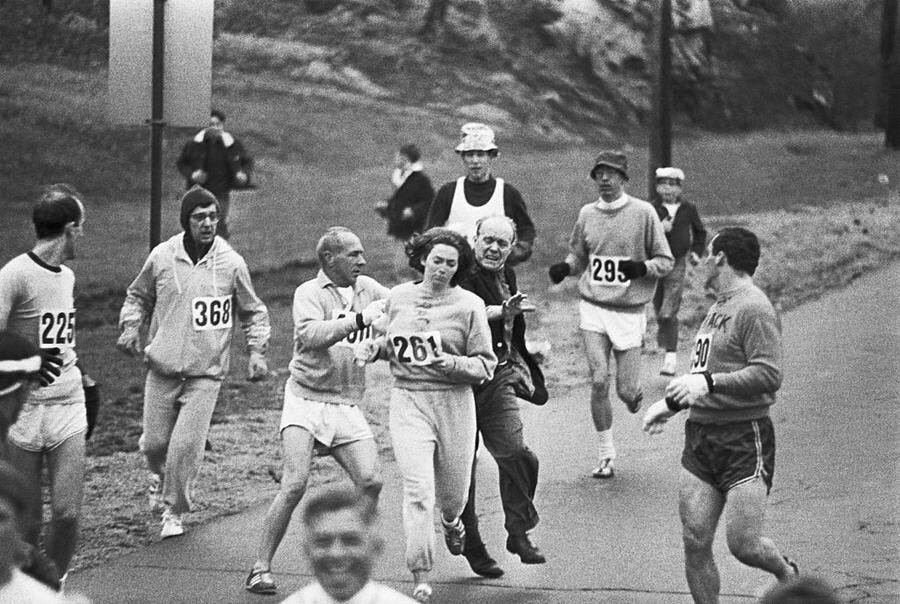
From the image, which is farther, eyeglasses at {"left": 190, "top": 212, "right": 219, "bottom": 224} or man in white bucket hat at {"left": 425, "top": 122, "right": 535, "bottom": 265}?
man in white bucket hat at {"left": 425, "top": 122, "right": 535, "bottom": 265}

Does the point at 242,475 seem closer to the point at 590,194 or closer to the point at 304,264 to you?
the point at 304,264

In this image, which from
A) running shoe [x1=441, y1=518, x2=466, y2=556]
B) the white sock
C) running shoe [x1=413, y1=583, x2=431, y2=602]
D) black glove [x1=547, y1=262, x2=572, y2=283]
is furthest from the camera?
the white sock

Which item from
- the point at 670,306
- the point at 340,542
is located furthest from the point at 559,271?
the point at 340,542

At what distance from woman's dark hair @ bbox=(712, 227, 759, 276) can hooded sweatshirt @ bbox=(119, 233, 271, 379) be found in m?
2.94

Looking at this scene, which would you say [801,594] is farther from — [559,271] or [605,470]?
[605,470]

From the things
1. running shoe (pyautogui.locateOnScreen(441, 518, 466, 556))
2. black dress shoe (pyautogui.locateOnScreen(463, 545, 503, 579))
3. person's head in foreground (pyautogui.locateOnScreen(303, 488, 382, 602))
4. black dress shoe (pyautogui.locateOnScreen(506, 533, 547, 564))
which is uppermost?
person's head in foreground (pyautogui.locateOnScreen(303, 488, 382, 602))

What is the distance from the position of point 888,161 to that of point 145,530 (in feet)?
73.5

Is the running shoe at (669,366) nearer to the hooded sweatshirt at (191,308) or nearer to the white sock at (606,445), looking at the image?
the white sock at (606,445)

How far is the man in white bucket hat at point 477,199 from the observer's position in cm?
1041

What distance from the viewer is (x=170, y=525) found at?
10.1 meters

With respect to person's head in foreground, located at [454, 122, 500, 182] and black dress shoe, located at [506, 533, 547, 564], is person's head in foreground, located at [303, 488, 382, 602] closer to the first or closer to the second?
black dress shoe, located at [506, 533, 547, 564]

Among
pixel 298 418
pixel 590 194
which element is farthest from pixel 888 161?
pixel 298 418

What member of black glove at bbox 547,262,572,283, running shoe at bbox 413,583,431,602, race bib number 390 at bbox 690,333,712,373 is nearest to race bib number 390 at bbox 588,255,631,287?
black glove at bbox 547,262,572,283

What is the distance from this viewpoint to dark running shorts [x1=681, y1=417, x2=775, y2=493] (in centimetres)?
744
